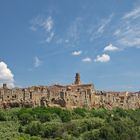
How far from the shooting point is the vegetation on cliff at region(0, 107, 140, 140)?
5706 cm

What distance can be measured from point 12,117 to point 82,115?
1214 centimetres

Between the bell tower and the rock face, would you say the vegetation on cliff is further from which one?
the bell tower

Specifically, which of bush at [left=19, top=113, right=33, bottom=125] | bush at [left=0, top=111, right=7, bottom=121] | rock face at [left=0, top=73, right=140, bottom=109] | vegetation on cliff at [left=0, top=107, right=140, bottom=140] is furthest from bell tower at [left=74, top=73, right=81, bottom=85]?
bush at [left=0, top=111, right=7, bottom=121]

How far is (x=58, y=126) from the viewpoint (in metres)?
62.5

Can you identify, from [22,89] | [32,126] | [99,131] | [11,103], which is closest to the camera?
[99,131]

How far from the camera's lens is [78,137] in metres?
58.3

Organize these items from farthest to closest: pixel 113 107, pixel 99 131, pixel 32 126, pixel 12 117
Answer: pixel 113 107
pixel 12 117
pixel 32 126
pixel 99 131

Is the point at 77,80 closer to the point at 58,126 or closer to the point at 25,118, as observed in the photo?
the point at 25,118

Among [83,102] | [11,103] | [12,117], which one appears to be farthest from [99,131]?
[83,102]

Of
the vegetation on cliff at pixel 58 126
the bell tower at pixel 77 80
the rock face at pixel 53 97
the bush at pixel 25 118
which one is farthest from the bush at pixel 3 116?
Result: the bell tower at pixel 77 80

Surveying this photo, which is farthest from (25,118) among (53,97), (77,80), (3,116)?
(77,80)

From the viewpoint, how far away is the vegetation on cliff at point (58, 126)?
57.1 meters

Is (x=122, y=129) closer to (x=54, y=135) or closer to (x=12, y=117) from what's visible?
(x=54, y=135)

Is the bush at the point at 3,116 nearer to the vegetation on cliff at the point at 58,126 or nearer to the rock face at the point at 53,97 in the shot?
the vegetation on cliff at the point at 58,126
